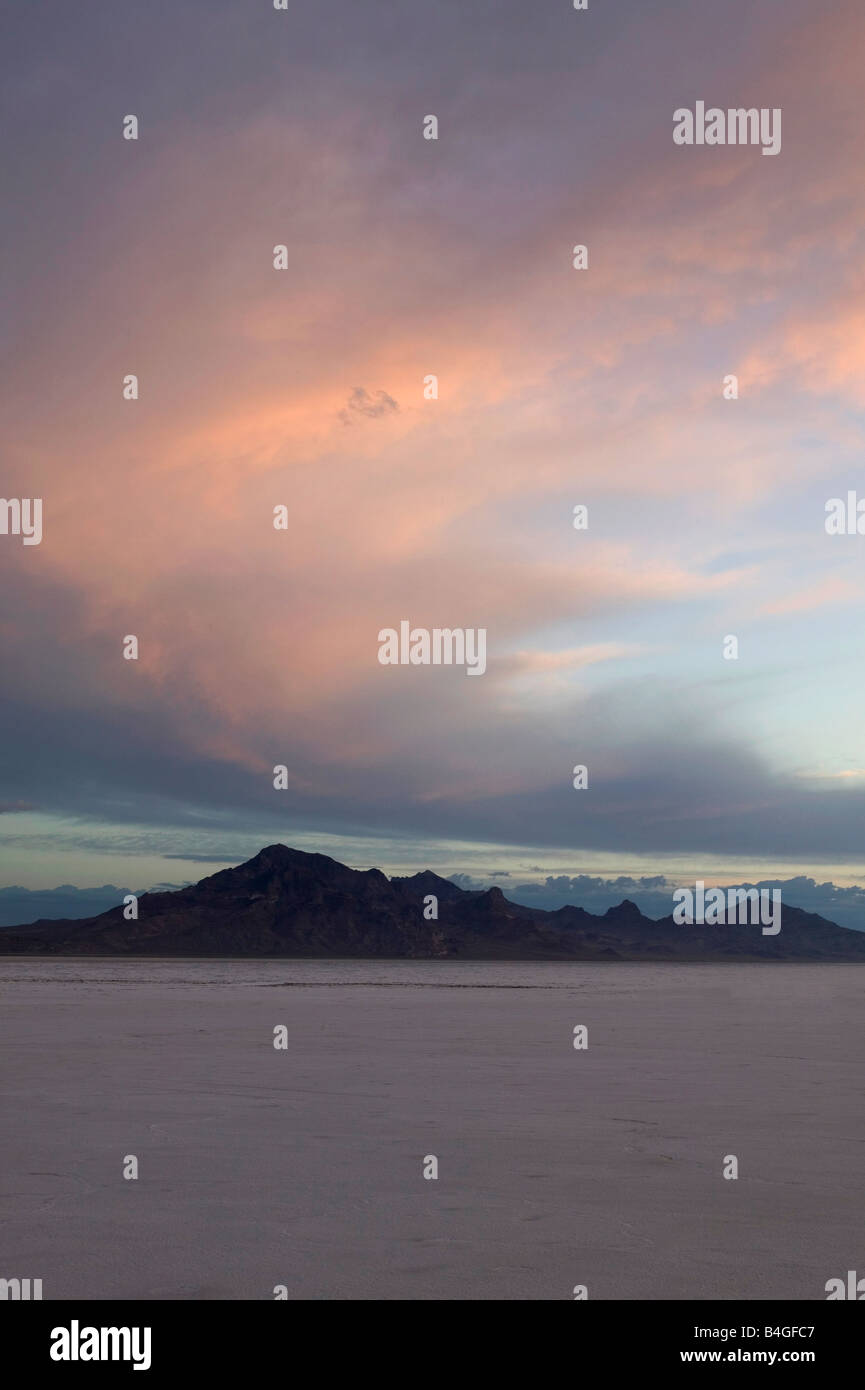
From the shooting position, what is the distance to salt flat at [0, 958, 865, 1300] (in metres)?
7.33

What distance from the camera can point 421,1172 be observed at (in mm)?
10266

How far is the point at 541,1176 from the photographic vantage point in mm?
10086

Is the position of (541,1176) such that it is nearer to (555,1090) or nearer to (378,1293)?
(378,1293)

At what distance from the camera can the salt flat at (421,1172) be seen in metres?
7.33

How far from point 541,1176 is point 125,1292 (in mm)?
4266
